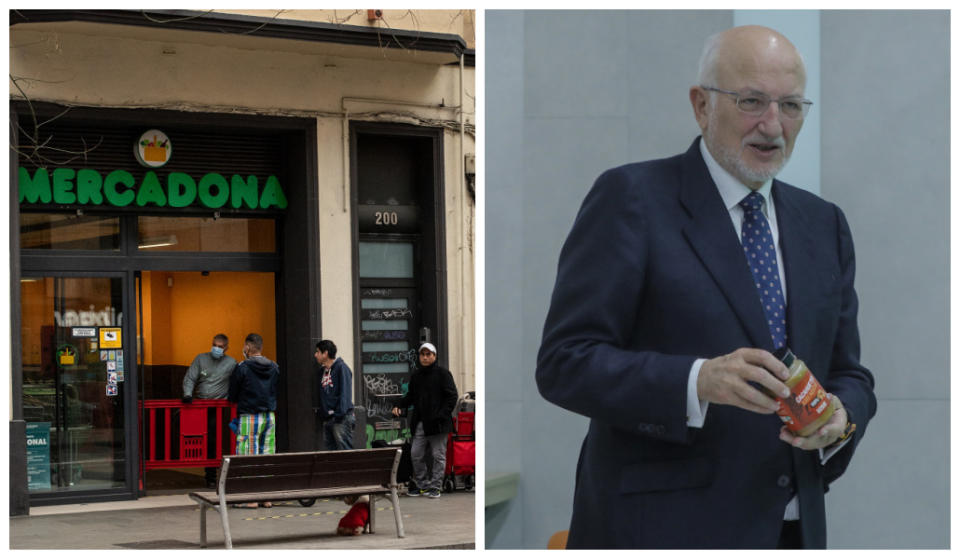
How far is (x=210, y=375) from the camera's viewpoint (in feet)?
44.1

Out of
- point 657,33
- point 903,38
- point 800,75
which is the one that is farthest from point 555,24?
point 903,38

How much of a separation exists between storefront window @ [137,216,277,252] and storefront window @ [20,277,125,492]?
55 centimetres

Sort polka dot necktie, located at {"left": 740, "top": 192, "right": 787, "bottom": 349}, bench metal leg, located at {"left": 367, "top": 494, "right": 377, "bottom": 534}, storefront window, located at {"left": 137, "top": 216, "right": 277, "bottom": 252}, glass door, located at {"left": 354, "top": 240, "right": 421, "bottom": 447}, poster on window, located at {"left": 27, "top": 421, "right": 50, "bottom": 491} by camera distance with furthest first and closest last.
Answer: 1. glass door, located at {"left": 354, "top": 240, "right": 421, "bottom": 447}
2. storefront window, located at {"left": 137, "top": 216, "right": 277, "bottom": 252}
3. poster on window, located at {"left": 27, "top": 421, "right": 50, "bottom": 491}
4. bench metal leg, located at {"left": 367, "top": 494, "right": 377, "bottom": 534}
5. polka dot necktie, located at {"left": 740, "top": 192, "right": 787, "bottom": 349}

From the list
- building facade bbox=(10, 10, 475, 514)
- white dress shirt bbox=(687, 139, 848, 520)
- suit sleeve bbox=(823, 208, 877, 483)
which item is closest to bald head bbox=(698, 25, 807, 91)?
white dress shirt bbox=(687, 139, 848, 520)

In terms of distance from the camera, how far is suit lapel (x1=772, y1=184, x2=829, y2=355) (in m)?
4.70

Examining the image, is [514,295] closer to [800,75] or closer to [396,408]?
[800,75]

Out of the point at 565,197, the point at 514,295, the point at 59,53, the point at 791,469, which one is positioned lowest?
the point at 791,469

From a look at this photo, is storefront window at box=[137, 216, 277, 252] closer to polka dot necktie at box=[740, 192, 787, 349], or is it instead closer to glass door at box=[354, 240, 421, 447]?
glass door at box=[354, 240, 421, 447]

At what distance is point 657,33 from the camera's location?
4887mm

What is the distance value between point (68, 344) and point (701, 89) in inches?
363

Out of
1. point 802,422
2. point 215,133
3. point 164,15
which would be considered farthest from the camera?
point 215,133

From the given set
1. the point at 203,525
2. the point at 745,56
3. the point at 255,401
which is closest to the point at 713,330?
the point at 745,56

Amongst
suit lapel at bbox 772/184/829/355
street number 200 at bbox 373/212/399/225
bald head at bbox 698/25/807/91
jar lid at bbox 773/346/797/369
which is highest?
bald head at bbox 698/25/807/91

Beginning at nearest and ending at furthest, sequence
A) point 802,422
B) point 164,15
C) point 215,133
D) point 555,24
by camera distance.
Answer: point 802,422
point 555,24
point 164,15
point 215,133
